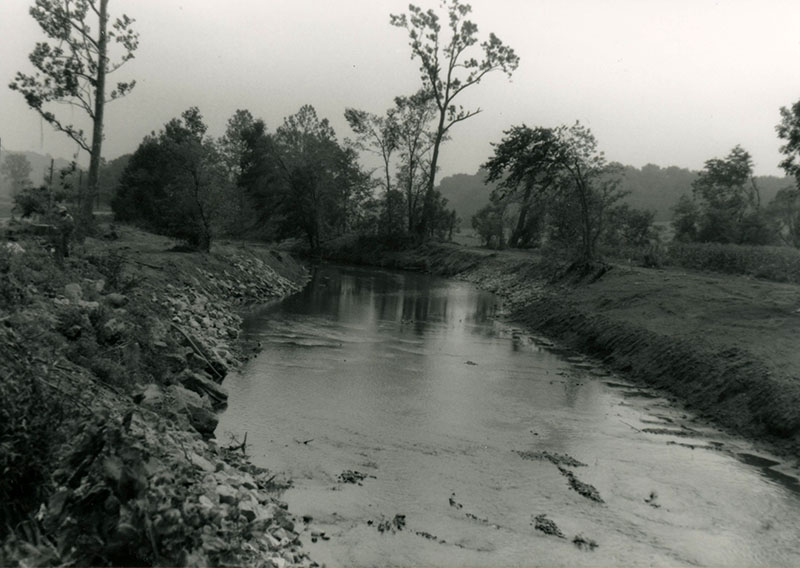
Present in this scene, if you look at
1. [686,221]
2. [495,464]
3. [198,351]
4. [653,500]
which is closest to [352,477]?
[495,464]

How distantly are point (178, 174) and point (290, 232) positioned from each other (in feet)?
87.1

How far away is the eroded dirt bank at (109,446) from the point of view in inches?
200

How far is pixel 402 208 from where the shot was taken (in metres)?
61.2

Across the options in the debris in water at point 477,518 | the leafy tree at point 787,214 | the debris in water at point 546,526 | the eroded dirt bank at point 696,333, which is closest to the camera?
the debris in water at point 546,526

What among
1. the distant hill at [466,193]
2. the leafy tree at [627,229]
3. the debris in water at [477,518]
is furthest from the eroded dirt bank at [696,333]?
the distant hill at [466,193]

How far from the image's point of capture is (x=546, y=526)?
7680mm

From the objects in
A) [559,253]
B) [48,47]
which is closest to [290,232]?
[559,253]

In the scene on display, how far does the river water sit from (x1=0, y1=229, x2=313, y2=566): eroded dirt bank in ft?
2.68

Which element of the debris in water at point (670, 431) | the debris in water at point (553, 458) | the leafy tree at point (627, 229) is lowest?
the debris in water at point (553, 458)

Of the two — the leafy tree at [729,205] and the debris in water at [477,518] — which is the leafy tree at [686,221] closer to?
the leafy tree at [729,205]

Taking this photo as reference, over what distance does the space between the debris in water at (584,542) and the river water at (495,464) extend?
0.09 ft

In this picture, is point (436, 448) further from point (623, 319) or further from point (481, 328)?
point (481, 328)

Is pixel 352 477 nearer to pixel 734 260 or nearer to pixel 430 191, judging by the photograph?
pixel 734 260

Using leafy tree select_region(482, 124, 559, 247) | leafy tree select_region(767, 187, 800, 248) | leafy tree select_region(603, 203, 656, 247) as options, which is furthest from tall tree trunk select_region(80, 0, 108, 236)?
leafy tree select_region(767, 187, 800, 248)
